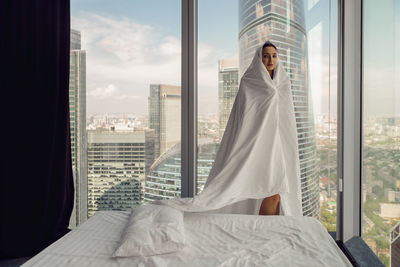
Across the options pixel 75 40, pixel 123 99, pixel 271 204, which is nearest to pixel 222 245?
pixel 271 204

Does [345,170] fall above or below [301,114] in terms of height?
below

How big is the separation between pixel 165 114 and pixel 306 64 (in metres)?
1.38

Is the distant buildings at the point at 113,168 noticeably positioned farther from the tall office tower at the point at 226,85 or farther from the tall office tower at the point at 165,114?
the tall office tower at the point at 226,85

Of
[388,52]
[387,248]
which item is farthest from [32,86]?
[387,248]

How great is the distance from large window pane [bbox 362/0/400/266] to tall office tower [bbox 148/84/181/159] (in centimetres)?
162

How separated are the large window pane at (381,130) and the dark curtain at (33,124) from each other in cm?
253

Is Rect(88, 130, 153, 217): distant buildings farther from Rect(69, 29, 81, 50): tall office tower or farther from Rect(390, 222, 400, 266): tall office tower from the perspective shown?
Rect(390, 222, 400, 266): tall office tower

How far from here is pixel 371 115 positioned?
2219 mm

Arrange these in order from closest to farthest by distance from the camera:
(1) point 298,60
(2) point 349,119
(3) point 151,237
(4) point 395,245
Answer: (3) point 151,237, (4) point 395,245, (2) point 349,119, (1) point 298,60

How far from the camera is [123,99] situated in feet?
9.20

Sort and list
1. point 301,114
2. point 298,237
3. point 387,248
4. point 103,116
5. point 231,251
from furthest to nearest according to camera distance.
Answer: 1. point 103,116
2. point 301,114
3. point 387,248
4. point 298,237
5. point 231,251

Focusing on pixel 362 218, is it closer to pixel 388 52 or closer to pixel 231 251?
pixel 388 52

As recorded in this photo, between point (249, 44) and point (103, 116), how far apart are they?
5.08ft

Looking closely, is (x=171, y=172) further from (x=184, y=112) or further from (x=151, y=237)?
(x=151, y=237)
